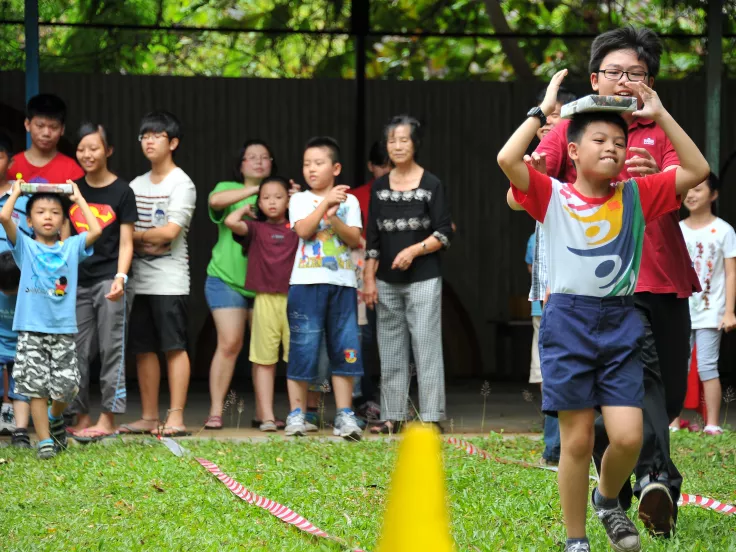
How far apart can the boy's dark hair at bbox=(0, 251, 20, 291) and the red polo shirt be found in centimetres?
345

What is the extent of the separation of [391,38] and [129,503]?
773cm

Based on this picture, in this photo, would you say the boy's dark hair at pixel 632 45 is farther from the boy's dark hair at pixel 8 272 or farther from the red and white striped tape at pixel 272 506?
the boy's dark hair at pixel 8 272

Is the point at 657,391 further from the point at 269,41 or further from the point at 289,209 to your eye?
the point at 269,41

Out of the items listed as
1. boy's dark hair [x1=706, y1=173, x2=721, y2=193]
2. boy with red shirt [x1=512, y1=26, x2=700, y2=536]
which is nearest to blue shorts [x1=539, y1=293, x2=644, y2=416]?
boy with red shirt [x1=512, y1=26, x2=700, y2=536]

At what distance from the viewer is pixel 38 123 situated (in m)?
6.75

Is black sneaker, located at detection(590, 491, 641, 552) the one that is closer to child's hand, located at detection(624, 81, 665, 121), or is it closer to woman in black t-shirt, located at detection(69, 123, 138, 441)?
child's hand, located at detection(624, 81, 665, 121)

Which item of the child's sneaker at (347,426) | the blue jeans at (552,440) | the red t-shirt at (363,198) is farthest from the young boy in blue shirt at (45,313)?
the blue jeans at (552,440)

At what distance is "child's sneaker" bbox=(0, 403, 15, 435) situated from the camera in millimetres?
6633

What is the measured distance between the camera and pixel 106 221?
651 centimetres

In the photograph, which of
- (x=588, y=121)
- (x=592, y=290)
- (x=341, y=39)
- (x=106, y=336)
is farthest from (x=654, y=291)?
(x=341, y=39)

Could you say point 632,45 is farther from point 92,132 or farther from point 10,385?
point 10,385

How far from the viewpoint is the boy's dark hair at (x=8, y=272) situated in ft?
20.5

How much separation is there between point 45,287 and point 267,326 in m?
1.53

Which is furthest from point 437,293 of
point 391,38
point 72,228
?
point 391,38
